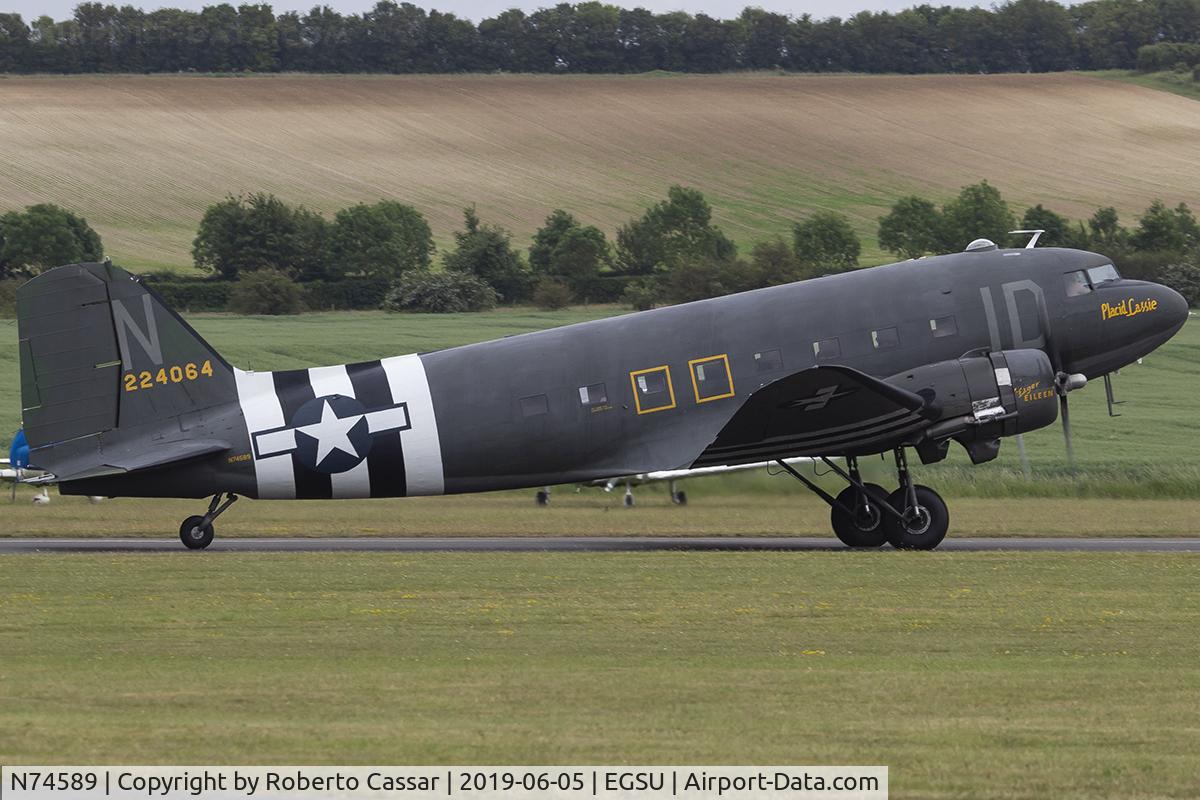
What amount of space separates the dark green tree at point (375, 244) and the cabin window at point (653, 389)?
5864cm

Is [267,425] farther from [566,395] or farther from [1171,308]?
[1171,308]

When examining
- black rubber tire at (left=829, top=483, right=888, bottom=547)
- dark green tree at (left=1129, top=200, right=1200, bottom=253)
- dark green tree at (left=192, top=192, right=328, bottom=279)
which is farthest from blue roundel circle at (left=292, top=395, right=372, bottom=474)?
dark green tree at (left=1129, top=200, right=1200, bottom=253)

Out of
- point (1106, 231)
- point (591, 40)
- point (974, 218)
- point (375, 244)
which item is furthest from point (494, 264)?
point (591, 40)

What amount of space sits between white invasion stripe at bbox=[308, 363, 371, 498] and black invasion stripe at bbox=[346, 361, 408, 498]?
0.09m

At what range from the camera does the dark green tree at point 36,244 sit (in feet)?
270

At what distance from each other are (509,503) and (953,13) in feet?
366

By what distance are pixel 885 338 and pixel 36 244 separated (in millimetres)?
64399

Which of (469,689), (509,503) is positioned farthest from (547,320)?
(469,689)

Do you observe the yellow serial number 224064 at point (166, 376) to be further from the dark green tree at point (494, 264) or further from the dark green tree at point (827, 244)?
the dark green tree at point (827, 244)

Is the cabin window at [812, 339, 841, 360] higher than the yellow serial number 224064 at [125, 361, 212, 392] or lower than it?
higher

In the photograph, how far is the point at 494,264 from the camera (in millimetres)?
84000

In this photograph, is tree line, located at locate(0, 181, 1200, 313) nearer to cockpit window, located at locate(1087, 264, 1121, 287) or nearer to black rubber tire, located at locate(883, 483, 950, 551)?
cockpit window, located at locate(1087, 264, 1121, 287)

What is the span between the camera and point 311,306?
8119 cm

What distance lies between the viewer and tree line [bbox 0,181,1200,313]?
78688 millimetres
